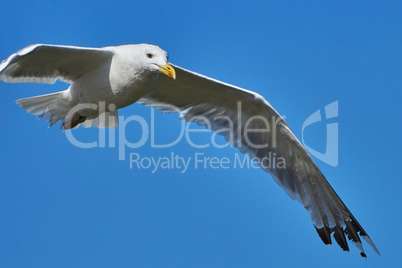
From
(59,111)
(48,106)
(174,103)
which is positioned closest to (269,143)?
(174,103)

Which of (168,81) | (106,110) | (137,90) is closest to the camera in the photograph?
(137,90)

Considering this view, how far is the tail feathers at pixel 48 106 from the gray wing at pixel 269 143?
0.94 m

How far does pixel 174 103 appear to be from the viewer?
6973 mm

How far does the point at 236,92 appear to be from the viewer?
6.64 meters

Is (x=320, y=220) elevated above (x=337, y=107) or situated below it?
below

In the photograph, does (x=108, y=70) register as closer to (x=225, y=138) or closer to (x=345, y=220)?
(x=225, y=138)

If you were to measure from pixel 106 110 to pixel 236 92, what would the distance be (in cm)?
135

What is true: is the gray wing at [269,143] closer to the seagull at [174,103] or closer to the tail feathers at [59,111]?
the seagull at [174,103]

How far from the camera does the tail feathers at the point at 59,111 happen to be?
633 cm

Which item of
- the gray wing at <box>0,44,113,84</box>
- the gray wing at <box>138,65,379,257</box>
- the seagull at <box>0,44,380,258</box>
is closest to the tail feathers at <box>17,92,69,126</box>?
the seagull at <box>0,44,380,258</box>

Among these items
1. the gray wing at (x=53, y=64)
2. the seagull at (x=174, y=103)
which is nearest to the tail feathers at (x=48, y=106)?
the seagull at (x=174, y=103)

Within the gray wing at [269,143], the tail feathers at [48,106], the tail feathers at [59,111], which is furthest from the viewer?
the gray wing at [269,143]

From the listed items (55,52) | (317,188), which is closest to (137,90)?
(55,52)

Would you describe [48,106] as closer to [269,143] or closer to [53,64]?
[53,64]
